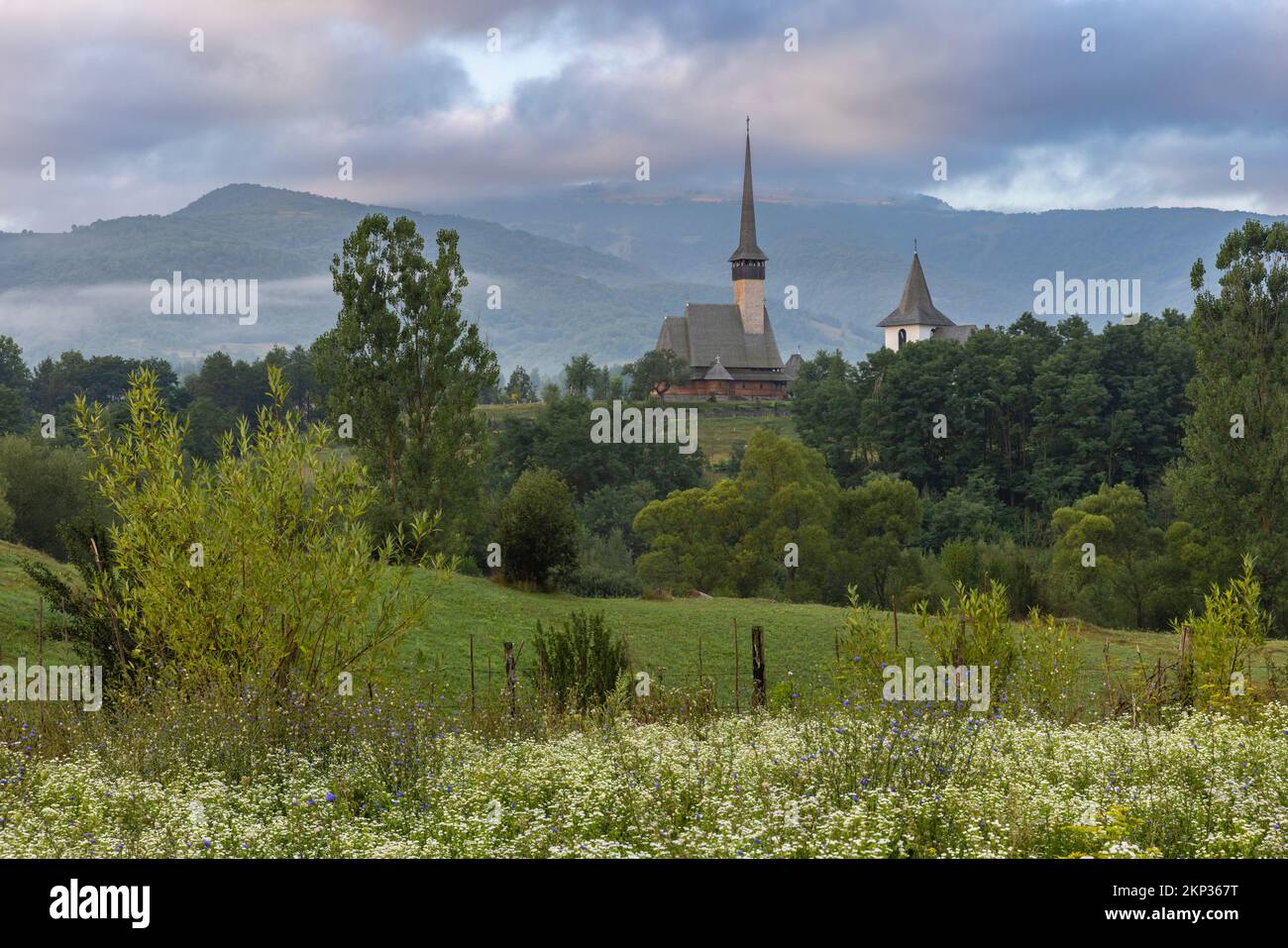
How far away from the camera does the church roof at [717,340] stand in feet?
447

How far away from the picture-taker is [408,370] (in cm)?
3456

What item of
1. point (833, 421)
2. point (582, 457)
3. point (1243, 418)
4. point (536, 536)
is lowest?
point (536, 536)

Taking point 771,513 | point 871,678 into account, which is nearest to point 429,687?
point 871,678

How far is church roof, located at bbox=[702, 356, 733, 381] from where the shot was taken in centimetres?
13175

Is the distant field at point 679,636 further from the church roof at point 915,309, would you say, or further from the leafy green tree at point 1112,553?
the church roof at point 915,309

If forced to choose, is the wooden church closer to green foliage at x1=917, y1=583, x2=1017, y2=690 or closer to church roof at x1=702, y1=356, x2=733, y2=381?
church roof at x1=702, y1=356, x2=733, y2=381

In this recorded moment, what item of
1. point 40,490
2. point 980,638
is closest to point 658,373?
point 40,490

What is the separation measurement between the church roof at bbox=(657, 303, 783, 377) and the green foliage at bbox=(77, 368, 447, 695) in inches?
4821

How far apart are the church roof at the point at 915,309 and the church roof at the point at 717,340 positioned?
585 inches


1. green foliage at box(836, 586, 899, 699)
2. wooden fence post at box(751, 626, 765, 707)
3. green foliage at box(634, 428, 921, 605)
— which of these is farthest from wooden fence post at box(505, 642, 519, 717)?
green foliage at box(634, 428, 921, 605)

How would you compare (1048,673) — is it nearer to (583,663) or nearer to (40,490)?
(583,663)

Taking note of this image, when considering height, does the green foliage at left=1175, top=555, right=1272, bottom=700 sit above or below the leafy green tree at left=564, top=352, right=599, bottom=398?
below

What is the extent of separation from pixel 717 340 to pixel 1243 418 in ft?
315

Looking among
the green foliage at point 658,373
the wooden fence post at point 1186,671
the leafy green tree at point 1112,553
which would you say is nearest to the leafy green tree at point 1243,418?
the leafy green tree at point 1112,553
